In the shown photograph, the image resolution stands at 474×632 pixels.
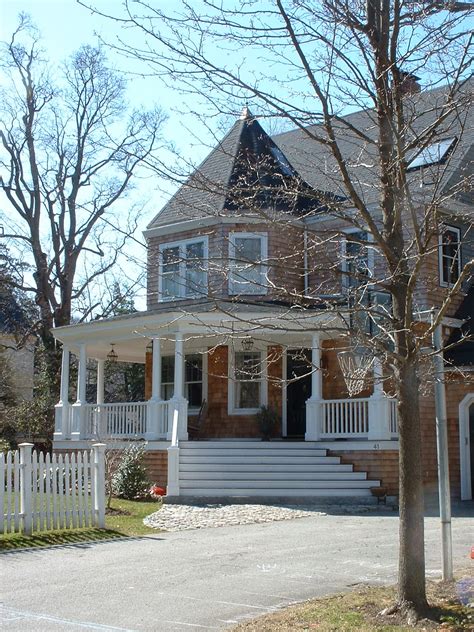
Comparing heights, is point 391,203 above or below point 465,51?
below

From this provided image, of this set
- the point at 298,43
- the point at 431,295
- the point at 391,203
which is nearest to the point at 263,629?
the point at 391,203

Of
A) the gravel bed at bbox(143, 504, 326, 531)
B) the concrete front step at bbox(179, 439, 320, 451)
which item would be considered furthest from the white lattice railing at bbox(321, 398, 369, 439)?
the gravel bed at bbox(143, 504, 326, 531)

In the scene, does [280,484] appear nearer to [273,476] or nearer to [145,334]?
[273,476]

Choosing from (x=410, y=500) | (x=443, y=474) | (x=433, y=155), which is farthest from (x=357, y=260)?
(x=433, y=155)

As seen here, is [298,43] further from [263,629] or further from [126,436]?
[126,436]

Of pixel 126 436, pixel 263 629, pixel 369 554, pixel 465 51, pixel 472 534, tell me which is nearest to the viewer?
→ pixel 263 629

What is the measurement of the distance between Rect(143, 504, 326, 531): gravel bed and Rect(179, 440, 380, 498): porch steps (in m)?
0.77

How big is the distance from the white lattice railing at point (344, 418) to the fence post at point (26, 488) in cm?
826

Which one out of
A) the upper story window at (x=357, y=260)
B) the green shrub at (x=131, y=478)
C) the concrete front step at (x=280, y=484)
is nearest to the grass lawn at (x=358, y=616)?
the upper story window at (x=357, y=260)

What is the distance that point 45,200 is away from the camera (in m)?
33.1

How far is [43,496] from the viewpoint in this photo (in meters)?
12.4

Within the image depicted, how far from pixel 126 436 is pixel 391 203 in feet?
46.9

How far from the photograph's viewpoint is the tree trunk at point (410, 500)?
674 centimetres

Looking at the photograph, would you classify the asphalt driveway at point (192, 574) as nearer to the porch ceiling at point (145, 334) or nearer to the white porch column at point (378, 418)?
the white porch column at point (378, 418)
